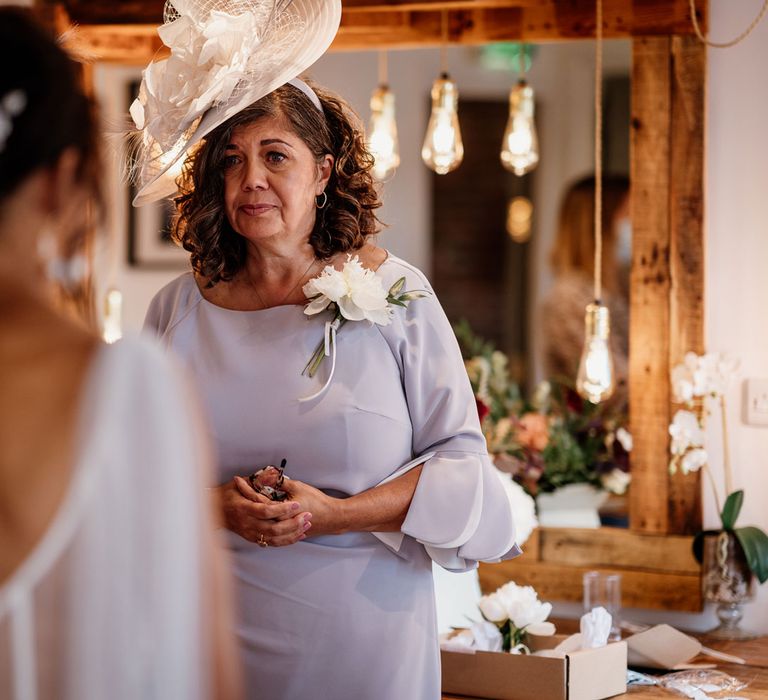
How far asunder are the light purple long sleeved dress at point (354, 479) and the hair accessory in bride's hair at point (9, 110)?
0.93 metres

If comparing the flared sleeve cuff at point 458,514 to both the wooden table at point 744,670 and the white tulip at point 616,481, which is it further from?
the white tulip at point 616,481

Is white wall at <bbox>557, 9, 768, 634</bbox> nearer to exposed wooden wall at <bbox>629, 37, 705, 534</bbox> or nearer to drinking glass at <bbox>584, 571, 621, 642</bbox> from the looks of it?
exposed wooden wall at <bbox>629, 37, 705, 534</bbox>

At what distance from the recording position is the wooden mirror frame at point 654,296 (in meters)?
2.48

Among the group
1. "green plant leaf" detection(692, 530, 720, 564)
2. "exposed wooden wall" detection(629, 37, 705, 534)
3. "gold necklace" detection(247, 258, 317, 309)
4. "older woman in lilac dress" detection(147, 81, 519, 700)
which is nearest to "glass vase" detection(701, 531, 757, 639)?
"green plant leaf" detection(692, 530, 720, 564)

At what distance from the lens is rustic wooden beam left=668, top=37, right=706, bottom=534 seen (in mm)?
2471

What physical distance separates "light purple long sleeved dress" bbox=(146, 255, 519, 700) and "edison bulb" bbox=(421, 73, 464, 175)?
0.98m

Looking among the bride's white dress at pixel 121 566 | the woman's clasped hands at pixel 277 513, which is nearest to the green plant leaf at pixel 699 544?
the woman's clasped hands at pixel 277 513

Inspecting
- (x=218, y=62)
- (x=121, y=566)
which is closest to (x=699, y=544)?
(x=218, y=62)

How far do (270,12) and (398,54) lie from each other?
123cm

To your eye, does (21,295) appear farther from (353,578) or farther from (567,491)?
(567,491)

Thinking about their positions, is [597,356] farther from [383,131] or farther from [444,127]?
[383,131]

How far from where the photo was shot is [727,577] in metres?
2.36

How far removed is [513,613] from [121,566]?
1341mm

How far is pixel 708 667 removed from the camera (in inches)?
84.4
